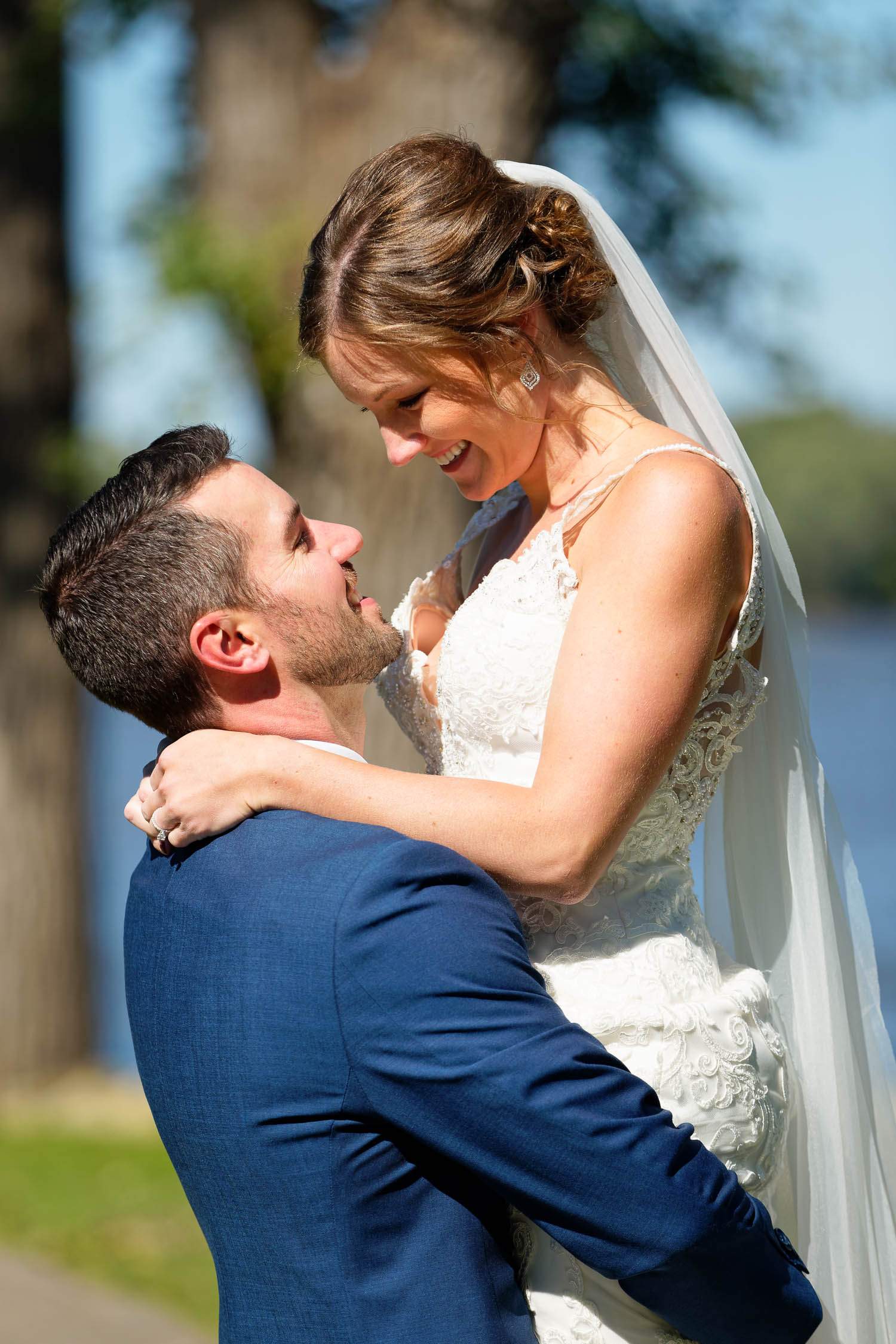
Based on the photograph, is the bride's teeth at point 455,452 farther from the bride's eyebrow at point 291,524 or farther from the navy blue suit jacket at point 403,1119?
the navy blue suit jacket at point 403,1119

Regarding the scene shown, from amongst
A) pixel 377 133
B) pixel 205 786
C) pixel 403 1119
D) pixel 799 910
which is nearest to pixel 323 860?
pixel 205 786

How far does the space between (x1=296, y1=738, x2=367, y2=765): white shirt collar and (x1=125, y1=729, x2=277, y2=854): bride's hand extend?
0.15m

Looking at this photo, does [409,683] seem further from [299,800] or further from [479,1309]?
[479,1309]

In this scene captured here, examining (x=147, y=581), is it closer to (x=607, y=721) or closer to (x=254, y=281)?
(x=607, y=721)

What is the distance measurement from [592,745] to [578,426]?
72cm

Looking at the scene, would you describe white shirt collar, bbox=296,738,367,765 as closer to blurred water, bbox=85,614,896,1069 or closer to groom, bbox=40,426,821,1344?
groom, bbox=40,426,821,1344

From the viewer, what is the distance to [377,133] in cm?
533

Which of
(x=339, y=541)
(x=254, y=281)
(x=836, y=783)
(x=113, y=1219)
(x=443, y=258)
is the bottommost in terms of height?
(x=836, y=783)

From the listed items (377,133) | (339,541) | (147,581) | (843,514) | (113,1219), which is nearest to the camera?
(147,581)

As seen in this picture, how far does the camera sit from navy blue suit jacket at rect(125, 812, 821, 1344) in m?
1.79

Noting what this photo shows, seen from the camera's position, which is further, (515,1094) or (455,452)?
(455,452)

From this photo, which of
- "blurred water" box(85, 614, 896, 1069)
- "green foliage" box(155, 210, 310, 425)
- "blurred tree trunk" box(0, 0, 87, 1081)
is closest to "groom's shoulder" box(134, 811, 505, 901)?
"green foliage" box(155, 210, 310, 425)

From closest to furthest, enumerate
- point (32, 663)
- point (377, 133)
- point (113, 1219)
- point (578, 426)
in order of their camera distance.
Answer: point (578, 426), point (377, 133), point (113, 1219), point (32, 663)

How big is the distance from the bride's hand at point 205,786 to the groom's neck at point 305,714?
7.3 inches
